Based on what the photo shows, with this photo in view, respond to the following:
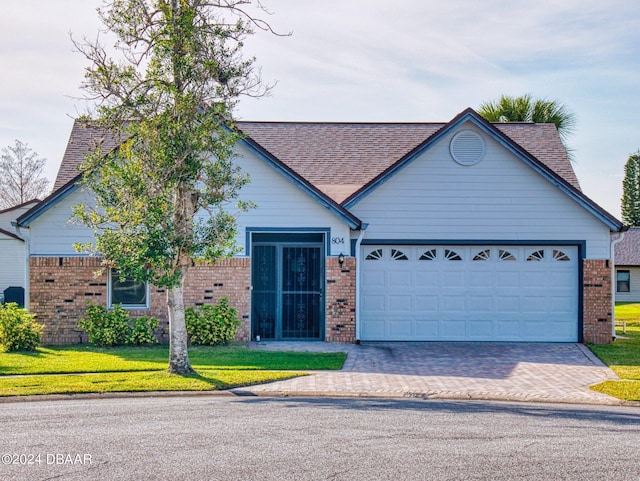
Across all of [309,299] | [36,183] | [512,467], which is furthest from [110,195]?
[36,183]

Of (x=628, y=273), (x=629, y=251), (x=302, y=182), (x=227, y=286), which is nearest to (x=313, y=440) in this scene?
(x=227, y=286)

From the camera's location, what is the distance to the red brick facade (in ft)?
59.0

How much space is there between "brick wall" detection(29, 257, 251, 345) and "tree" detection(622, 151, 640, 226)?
164 ft

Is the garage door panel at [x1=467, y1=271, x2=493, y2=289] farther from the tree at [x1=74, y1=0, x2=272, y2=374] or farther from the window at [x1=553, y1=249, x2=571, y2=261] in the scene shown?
the tree at [x1=74, y1=0, x2=272, y2=374]

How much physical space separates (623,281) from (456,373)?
34111 millimetres

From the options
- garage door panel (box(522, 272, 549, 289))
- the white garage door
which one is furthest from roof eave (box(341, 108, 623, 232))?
garage door panel (box(522, 272, 549, 289))

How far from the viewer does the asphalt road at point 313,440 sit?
23.5ft

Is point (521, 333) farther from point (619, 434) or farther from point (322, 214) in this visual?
point (619, 434)

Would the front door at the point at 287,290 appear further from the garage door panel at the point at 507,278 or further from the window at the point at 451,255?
the garage door panel at the point at 507,278

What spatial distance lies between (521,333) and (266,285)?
6.50m

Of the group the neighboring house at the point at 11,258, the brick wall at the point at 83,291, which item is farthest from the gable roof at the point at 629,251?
the neighboring house at the point at 11,258

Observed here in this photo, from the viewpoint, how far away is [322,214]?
1816 centimetres

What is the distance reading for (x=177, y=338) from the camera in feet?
43.5

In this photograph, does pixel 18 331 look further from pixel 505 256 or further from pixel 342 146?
pixel 505 256
